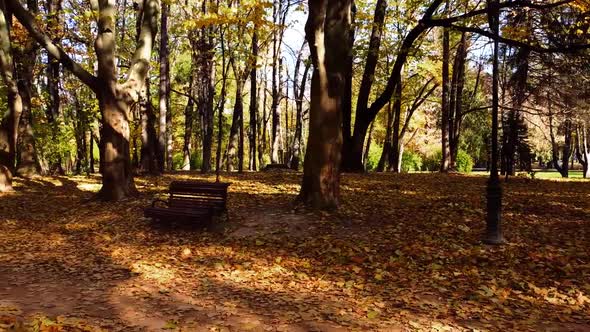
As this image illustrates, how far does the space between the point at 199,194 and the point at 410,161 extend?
114ft

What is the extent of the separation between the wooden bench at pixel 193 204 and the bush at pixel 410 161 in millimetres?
33724

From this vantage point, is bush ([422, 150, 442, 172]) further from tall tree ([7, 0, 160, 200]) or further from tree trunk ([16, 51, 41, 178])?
tall tree ([7, 0, 160, 200])

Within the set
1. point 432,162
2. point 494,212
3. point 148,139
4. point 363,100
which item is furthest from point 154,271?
point 432,162

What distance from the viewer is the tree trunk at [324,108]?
32.0ft

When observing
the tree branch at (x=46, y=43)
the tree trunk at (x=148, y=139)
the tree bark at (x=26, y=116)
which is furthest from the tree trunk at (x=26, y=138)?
the tree branch at (x=46, y=43)

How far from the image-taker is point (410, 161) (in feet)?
138

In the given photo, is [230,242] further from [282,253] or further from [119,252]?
[119,252]

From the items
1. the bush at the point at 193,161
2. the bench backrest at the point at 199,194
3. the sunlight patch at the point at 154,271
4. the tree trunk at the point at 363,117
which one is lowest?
the sunlight patch at the point at 154,271

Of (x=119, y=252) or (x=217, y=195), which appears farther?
(x=217, y=195)

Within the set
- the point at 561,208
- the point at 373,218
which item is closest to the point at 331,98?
the point at 373,218

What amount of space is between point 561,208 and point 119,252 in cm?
978

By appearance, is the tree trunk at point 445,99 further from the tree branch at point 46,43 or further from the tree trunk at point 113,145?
the tree branch at point 46,43

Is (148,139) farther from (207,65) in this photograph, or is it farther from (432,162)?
(432,162)

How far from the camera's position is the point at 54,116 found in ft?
70.4
